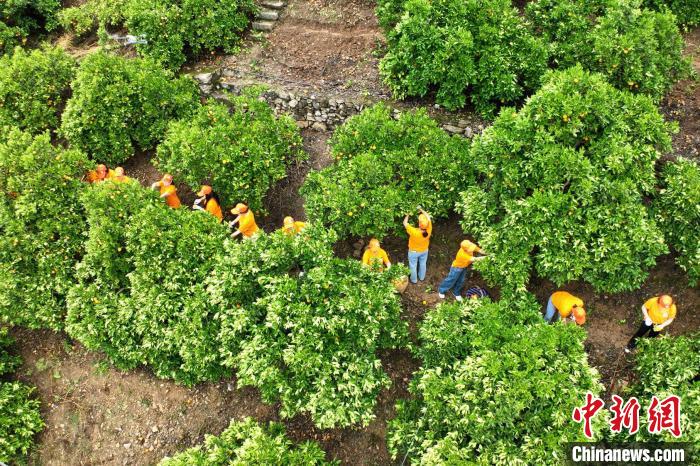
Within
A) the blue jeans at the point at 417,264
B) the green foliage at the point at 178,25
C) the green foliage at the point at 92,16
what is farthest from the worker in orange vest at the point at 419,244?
the green foliage at the point at 92,16

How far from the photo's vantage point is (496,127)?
1081 cm

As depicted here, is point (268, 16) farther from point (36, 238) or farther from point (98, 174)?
point (36, 238)

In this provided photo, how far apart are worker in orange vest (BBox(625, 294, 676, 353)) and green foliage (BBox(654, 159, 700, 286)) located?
1.20m

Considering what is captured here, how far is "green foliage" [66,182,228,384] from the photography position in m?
10.0

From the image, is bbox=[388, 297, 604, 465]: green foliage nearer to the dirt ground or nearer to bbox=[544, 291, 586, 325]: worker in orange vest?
bbox=[544, 291, 586, 325]: worker in orange vest

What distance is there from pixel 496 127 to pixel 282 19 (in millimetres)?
10231

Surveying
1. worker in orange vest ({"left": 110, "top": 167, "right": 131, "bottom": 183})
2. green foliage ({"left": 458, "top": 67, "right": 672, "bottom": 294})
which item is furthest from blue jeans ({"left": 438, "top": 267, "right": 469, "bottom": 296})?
worker in orange vest ({"left": 110, "top": 167, "right": 131, "bottom": 183})

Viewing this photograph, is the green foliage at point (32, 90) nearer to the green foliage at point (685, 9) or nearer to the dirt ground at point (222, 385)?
the dirt ground at point (222, 385)

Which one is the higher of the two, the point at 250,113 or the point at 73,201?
the point at 250,113

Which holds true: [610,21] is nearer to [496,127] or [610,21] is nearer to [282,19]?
[496,127]

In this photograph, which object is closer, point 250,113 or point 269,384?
point 269,384

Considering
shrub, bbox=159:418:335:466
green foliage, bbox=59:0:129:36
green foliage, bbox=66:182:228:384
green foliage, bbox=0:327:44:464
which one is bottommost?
green foliage, bbox=0:327:44:464

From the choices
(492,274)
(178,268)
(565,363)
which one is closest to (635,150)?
(492,274)

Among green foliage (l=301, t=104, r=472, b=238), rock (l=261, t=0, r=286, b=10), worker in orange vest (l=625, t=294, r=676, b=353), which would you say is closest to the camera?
worker in orange vest (l=625, t=294, r=676, b=353)
